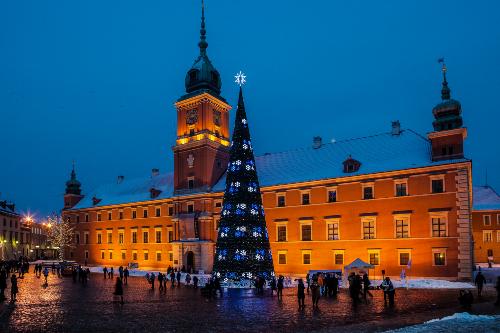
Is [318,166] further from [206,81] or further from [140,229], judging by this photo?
[140,229]

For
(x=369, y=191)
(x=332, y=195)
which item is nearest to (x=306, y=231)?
(x=332, y=195)

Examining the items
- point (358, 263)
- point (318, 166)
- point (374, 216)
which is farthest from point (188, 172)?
point (358, 263)

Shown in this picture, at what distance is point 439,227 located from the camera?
126ft

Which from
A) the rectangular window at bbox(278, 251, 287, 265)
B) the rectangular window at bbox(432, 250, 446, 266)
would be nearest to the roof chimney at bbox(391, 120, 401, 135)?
the rectangular window at bbox(432, 250, 446, 266)

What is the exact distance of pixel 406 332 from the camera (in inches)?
569

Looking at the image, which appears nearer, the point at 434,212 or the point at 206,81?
the point at 434,212

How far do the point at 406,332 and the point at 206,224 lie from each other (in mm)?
40373

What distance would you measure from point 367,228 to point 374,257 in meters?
2.73

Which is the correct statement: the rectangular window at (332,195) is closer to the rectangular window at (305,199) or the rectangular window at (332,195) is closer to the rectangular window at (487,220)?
the rectangular window at (305,199)

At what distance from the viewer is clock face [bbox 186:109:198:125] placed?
185ft

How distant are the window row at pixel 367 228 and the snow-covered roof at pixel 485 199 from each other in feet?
109

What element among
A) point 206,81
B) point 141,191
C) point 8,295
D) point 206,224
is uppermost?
point 206,81

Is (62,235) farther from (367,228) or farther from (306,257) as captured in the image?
(367,228)

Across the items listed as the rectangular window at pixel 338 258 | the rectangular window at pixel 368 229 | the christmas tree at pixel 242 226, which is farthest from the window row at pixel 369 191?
the christmas tree at pixel 242 226
